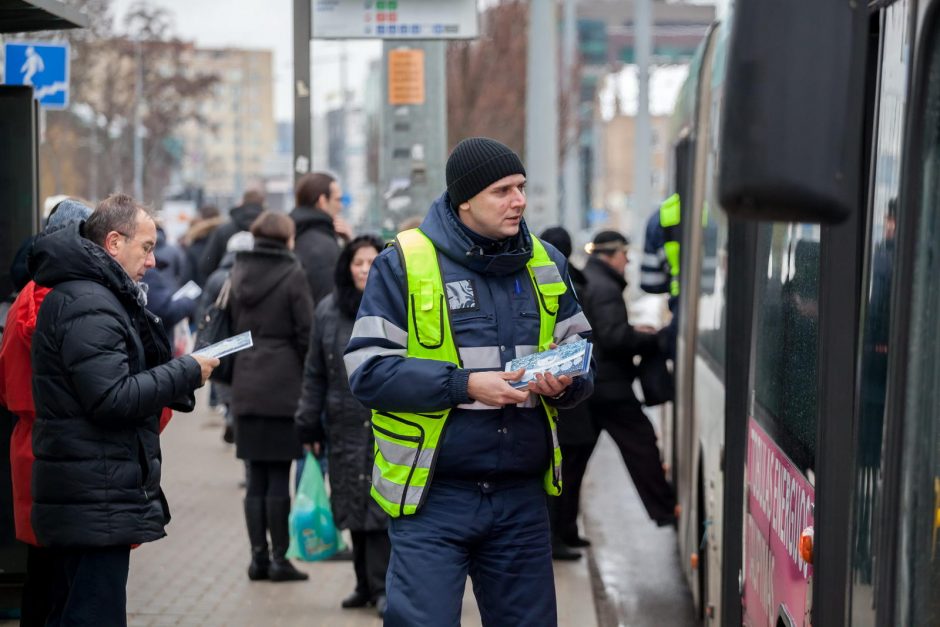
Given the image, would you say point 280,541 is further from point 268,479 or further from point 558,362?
point 558,362

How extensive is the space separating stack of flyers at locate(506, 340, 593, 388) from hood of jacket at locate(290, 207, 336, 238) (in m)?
5.29

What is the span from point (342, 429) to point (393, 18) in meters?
4.28

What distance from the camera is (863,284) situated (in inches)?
117

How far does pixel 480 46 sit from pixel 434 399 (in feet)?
135

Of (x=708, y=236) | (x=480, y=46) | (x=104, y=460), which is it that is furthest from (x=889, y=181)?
(x=480, y=46)

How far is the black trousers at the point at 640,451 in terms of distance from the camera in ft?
29.2

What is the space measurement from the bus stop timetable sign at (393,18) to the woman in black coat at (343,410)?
3.74 metres

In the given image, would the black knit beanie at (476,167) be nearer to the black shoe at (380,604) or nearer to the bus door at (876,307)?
the bus door at (876,307)

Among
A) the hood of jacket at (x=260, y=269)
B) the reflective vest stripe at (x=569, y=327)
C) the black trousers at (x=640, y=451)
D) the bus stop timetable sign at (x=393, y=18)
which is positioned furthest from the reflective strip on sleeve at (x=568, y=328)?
the bus stop timetable sign at (x=393, y=18)

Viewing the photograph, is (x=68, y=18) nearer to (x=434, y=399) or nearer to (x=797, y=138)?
(x=434, y=399)

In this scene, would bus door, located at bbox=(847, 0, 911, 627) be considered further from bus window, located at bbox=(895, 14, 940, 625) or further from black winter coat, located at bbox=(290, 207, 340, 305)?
black winter coat, located at bbox=(290, 207, 340, 305)

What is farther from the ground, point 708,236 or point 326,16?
point 326,16

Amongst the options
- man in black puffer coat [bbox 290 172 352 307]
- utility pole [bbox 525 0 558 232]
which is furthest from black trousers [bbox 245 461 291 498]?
utility pole [bbox 525 0 558 232]

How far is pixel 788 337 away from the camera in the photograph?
408 cm
